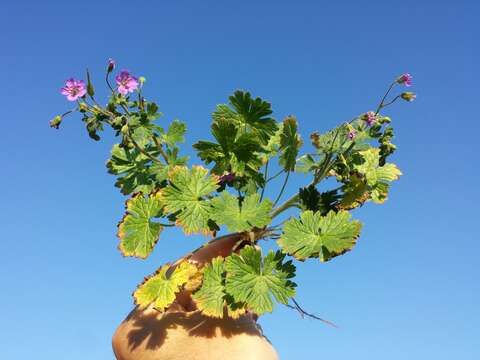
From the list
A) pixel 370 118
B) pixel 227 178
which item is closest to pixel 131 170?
pixel 227 178

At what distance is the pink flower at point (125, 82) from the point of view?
2.88m

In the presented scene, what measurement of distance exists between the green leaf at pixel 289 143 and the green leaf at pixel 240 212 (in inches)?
13.7

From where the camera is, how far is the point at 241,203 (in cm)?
272

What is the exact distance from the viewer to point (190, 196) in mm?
2705

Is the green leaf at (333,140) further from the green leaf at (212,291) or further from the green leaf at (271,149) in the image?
the green leaf at (212,291)

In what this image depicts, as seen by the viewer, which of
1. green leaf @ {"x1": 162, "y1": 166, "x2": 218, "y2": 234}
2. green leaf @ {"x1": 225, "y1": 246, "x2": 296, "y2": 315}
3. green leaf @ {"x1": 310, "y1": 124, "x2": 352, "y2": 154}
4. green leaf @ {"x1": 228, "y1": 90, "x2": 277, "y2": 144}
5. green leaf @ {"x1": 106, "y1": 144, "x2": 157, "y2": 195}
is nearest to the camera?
green leaf @ {"x1": 225, "y1": 246, "x2": 296, "y2": 315}

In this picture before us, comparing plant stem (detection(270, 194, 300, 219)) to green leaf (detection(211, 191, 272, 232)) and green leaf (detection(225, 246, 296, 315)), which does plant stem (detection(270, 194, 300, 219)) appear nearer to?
green leaf (detection(211, 191, 272, 232))

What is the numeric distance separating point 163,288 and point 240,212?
19.6 inches

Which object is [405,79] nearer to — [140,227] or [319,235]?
[319,235]

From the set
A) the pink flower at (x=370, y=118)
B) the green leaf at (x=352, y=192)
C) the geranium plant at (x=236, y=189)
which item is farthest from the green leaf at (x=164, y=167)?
the pink flower at (x=370, y=118)

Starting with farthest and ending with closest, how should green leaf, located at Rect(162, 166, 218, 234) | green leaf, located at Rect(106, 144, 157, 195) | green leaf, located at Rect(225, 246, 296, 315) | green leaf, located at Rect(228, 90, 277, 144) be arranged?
green leaf, located at Rect(106, 144, 157, 195)
green leaf, located at Rect(228, 90, 277, 144)
green leaf, located at Rect(162, 166, 218, 234)
green leaf, located at Rect(225, 246, 296, 315)

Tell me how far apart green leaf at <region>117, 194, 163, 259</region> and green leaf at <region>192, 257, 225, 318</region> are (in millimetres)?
320

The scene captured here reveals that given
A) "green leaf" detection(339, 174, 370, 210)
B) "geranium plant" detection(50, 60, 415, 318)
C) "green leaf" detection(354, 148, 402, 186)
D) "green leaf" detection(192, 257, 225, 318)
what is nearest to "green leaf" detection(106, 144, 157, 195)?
"geranium plant" detection(50, 60, 415, 318)

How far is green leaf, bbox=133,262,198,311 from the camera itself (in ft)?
8.41
